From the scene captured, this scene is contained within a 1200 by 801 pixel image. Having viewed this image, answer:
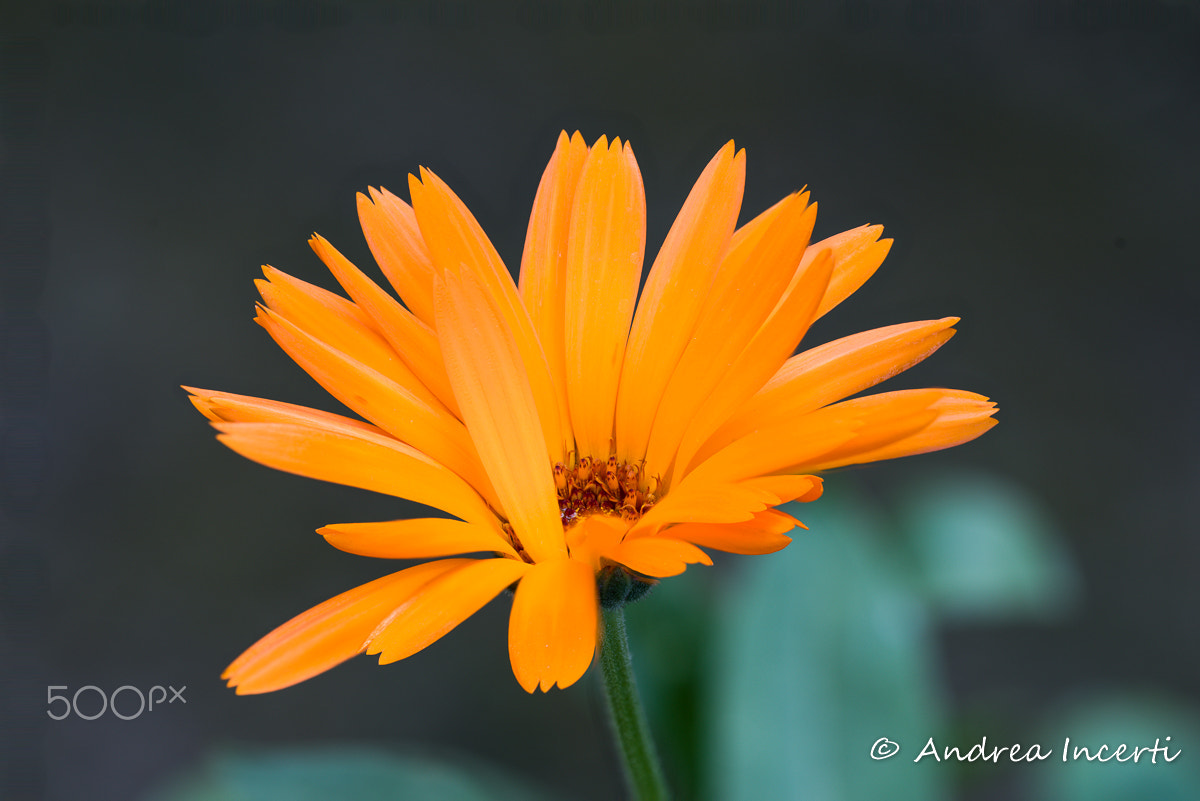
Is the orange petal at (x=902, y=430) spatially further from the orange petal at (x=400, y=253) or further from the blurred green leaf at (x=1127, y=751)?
the blurred green leaf at (x=1127, y=751)

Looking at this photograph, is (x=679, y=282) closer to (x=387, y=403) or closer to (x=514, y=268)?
(x=387, y=403)

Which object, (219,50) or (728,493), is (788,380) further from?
(219,50)

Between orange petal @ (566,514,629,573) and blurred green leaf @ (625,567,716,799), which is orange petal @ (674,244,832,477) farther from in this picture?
blurred green leaf @ (625,567,716,799)

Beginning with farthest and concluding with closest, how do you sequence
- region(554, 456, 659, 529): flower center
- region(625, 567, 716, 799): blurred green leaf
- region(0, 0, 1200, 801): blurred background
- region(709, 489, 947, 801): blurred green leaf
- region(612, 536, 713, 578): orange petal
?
region(0, 0, 1200, 801): blurred background, region(625, 567, 716, 799): blurred green leaf, region(709, 489, 947, 801): blurred green leaf, region(554, 456, 659, 529): flower center, region(612, 536, 713, 578): orange petal

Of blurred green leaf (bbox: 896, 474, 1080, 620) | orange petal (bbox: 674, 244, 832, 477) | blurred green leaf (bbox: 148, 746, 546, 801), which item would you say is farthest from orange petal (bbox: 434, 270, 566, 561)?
blurred green leaf (bbox: 896, 474, 1080, 620)

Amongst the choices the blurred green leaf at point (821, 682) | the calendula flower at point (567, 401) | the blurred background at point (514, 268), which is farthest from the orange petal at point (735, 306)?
the blurred background at point (514, 268)

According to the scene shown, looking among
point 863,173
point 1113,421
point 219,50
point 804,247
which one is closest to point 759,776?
point 804,247

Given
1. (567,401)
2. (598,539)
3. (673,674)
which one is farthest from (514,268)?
(598,539)
